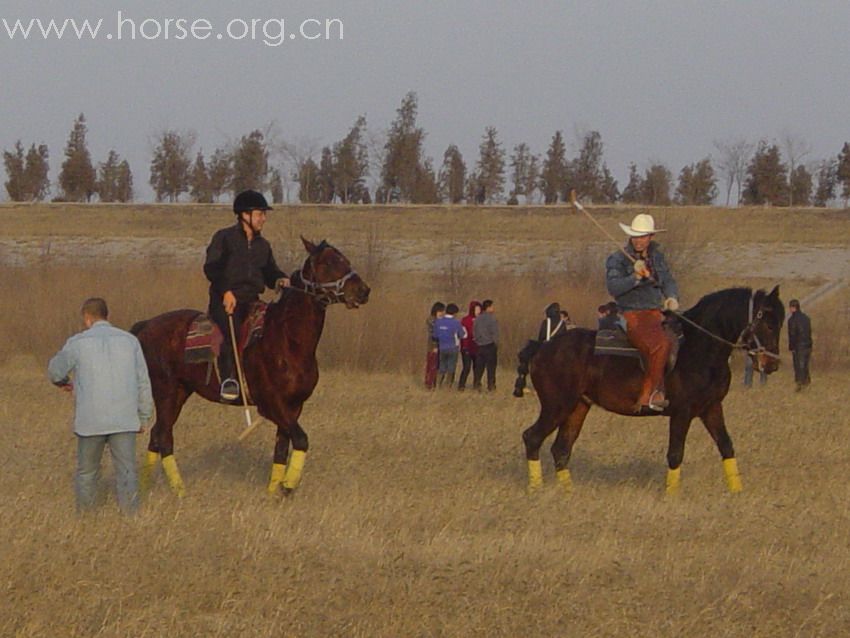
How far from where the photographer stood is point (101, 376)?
9.87m

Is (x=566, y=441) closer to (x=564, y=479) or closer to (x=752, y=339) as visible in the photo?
(x=564, y=479)

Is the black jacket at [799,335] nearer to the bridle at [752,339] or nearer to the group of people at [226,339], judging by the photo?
the group of people at [226,339]

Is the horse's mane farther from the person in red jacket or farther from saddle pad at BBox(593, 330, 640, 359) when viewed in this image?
the person in red jacket

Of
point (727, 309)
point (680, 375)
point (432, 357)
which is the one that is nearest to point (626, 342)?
point (680, 375)

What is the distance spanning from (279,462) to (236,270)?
172 cm

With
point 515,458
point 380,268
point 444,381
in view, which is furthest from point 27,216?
point 515,458

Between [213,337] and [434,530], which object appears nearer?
[434,530]

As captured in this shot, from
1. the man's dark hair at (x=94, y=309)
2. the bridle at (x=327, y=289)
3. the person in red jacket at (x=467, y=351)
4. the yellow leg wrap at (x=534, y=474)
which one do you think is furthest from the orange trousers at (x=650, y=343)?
the person in red jacket at (x=467, y=351)

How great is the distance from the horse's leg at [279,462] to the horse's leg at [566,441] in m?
2.54

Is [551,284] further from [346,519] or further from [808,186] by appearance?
[808,186]

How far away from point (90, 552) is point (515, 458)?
675 centimetres

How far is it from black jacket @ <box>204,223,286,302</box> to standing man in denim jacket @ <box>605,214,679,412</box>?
3.02m

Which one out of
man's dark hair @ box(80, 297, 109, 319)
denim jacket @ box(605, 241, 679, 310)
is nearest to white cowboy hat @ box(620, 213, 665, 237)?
denim jacket @ box(605, 241, 679, 310)

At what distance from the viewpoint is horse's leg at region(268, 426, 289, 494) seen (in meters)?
11.5
